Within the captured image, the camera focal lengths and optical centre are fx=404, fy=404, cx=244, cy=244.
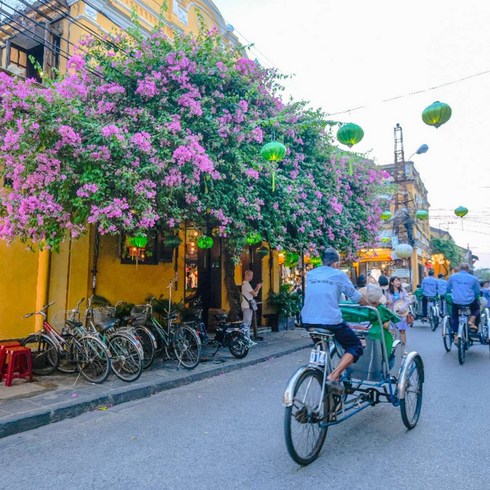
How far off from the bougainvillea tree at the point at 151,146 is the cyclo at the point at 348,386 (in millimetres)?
3568

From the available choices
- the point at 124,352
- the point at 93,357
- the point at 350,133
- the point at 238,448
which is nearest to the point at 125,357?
the point at 124,352

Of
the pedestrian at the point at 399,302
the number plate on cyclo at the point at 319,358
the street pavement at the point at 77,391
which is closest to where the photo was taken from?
the number plate on cyclo at the point at 319,358

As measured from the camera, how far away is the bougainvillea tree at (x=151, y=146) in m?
6.22

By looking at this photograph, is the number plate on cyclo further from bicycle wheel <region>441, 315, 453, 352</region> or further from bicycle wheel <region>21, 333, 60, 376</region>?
bicycle wheel <region>441, 315, 453, 352</region>

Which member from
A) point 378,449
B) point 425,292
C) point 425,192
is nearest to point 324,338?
point 378,449

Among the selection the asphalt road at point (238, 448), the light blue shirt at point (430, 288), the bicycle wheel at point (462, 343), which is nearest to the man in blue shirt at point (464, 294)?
the bicycle wheel at point (462, 343)

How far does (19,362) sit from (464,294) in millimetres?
8556

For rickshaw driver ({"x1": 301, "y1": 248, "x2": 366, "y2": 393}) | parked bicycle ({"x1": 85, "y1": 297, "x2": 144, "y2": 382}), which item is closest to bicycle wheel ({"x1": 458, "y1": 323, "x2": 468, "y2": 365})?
rickshaw driver ({"x1": 301, "y1": 248, "x2": 366, "y2": 393})

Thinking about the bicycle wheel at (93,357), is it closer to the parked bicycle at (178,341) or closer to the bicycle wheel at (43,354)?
the bicycle wheel at (43,354)

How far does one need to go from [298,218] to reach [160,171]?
4.40 m

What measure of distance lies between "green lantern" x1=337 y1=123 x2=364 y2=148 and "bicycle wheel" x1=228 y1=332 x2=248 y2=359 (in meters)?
4.67

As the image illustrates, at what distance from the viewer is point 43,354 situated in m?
7.55

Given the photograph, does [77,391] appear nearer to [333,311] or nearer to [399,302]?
[333,311]

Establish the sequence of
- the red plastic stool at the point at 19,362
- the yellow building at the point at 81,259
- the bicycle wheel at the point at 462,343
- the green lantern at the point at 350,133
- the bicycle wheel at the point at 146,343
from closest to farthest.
A: the red plastic stool at the point at 19,362 → the green lantern at the point at 350,133 → the bicycle wheel at the point at 146,343 → the bicycle wheel at the point at 462,343 → the yellow building at the point at 81,259
